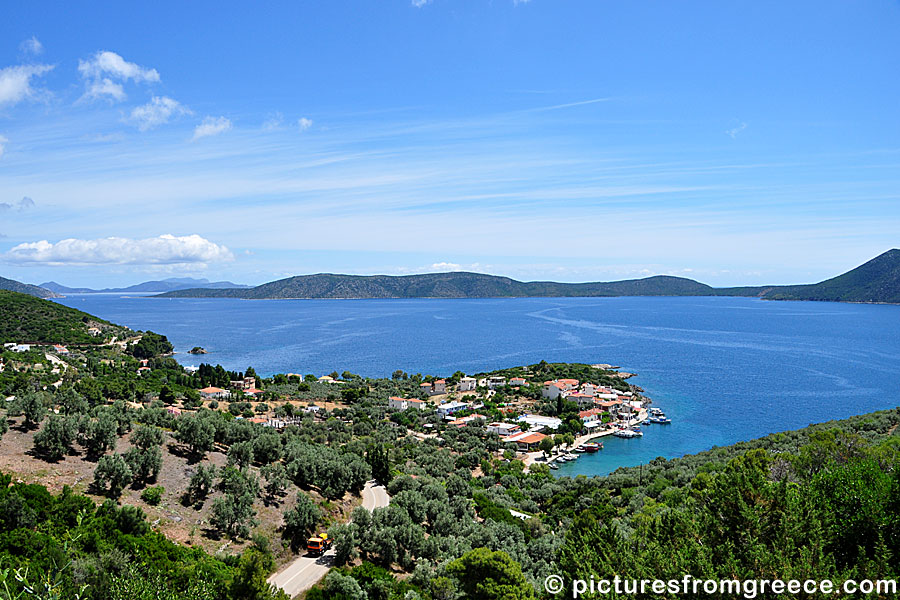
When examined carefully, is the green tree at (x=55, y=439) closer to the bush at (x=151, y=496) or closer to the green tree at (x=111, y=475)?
the green tree at (x=111, y=475)

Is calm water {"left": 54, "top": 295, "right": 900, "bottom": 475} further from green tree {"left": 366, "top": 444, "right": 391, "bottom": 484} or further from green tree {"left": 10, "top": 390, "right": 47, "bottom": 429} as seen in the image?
green tree {"left": 10, "top": 390, "right": 47, "bottom": 429}

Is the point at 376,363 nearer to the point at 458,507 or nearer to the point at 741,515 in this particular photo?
the point at 458,507

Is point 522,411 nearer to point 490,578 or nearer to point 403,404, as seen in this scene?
point 403,404

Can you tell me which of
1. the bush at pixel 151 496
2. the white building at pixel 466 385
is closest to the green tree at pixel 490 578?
the bush at pixel 151 496

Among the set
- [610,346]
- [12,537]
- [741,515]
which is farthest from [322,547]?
[610,346]

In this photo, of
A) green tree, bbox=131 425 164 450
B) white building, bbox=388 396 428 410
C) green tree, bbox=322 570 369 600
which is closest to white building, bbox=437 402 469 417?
white building, bbox=388 396 428 410

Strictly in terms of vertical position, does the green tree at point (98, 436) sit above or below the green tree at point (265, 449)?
above
